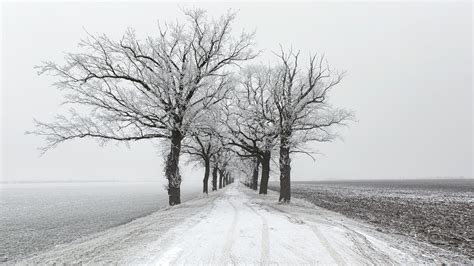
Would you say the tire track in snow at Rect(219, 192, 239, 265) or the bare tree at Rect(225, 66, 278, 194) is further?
the bare tree at Rect(225, 66, 278, 194)

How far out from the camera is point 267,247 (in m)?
8.18

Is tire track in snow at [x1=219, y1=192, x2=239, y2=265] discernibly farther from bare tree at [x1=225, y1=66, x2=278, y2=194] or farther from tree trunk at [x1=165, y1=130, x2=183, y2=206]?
bare tree at [x1=225, y1=66, x2=278, y2=194]

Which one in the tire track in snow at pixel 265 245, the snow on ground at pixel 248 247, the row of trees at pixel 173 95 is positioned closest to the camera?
the tire track in snow at pixel 265 245

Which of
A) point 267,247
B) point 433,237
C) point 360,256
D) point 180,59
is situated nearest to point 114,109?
point 180,59

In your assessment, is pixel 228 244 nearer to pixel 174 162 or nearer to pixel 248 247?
pixel 248 247

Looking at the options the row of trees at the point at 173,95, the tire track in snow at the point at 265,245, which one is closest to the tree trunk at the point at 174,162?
the row of trees at the point at 173,95

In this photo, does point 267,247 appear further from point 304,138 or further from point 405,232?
point 304,138

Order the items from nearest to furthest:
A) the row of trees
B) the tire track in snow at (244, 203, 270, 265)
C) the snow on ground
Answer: the tire track in snow at (244, 203, 270, 265) → the snow on ground → the row of trees

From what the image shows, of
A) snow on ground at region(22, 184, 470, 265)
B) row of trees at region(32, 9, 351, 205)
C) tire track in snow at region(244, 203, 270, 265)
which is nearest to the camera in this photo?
tire track in snow at region(244, 203, 270, 265)

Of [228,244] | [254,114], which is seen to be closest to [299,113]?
[254,114]

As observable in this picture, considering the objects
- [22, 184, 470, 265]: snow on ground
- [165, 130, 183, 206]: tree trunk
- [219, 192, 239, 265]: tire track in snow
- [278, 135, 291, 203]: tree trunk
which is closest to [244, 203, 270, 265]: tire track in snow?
[22, 184, 470, 265]: snow on ground

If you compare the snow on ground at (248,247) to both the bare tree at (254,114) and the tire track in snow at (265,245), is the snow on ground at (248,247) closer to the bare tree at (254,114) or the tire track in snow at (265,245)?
the tire track in snow at (265,245)

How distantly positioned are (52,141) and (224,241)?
15.0 m

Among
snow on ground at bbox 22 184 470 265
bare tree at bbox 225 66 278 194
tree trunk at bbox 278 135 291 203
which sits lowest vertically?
snow on ground at bbox 22 184 470 265
